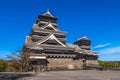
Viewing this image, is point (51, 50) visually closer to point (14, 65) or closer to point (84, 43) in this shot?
point (14, 65)

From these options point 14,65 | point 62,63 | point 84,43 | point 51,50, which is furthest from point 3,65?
point 84,43

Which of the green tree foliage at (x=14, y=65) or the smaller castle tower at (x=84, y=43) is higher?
the smaller castle tower at (x=84, y=43)

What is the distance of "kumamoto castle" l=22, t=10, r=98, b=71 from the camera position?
45.1 meters

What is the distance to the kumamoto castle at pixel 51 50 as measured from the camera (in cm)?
4509

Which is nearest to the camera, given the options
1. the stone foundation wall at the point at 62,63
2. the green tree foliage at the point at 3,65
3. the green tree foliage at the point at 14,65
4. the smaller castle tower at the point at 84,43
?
the green tree foliage at the point at 14,65

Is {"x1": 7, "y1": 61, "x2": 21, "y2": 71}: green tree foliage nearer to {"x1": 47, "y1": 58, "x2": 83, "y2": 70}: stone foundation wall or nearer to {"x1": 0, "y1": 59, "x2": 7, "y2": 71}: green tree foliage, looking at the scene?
{"x1": 0, "y1": 59, "x2": 7, "y2": 71}: green tree foliage

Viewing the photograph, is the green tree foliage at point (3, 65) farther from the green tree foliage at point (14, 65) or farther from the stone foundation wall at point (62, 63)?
the stone foundation wall at point (62, 63)

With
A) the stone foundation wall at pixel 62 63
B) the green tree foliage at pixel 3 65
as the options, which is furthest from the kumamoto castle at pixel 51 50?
the green tree foliage at pixel 3 65

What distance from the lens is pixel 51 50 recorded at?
48.4 m

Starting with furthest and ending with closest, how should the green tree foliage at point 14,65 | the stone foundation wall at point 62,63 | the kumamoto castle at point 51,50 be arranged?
the stone foundation wall at point 62,63 < the kumamoto castle at point 51,50 < the green tree foliage at point 14,65

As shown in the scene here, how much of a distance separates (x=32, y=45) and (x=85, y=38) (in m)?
22.5

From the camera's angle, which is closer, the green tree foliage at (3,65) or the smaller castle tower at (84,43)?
the green tree foliage at (3,65)

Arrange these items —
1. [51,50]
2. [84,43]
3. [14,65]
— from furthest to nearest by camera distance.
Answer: [84,43] < [51,50] < [14,65]

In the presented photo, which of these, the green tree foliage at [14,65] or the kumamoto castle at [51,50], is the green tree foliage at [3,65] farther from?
the kumamoto castle at [51,50]
